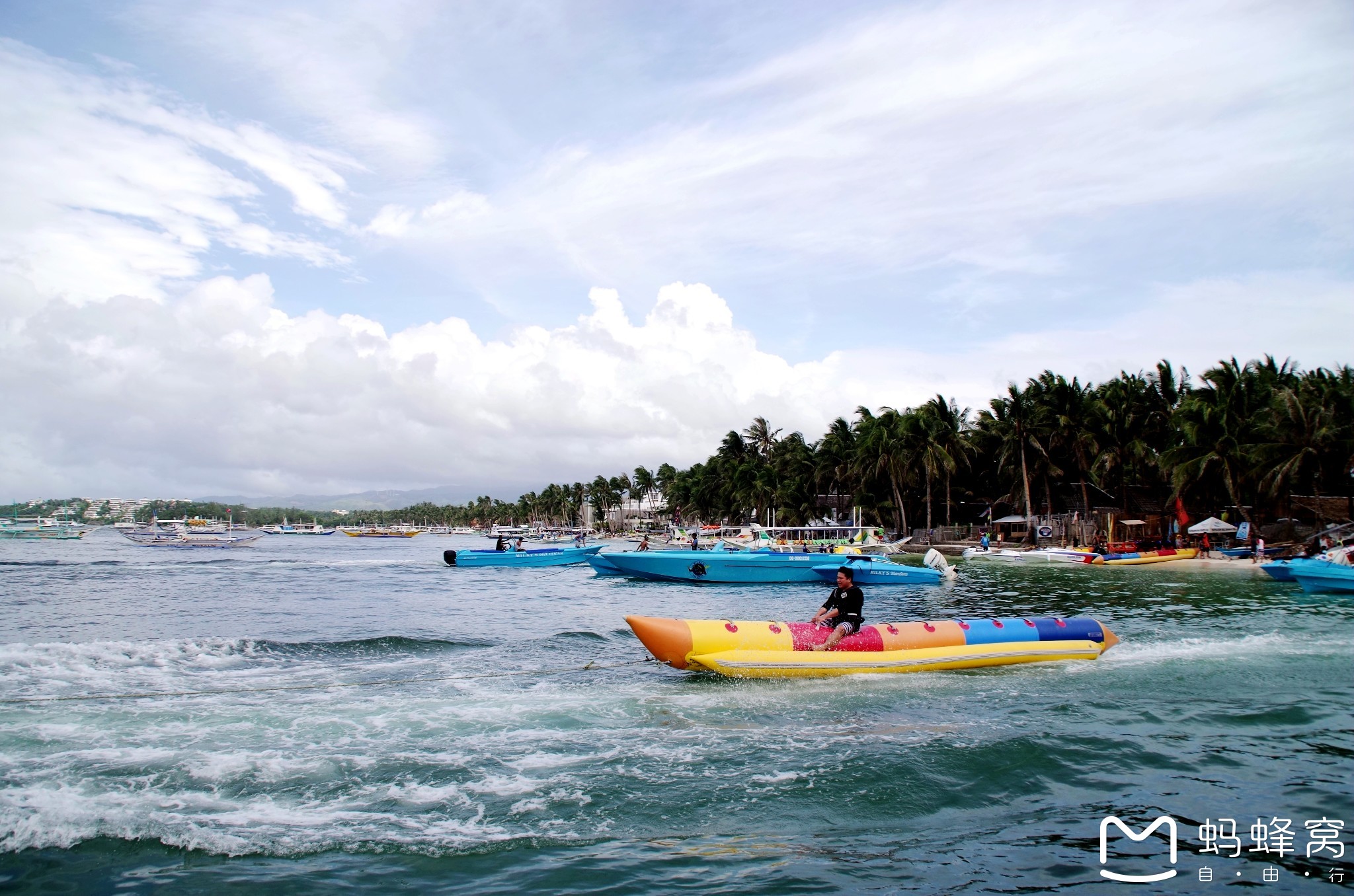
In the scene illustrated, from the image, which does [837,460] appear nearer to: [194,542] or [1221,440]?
[1221,440]

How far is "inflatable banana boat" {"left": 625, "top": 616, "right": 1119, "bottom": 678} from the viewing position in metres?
13.1

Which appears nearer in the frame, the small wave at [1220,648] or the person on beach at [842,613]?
the person on beach at [842,613]

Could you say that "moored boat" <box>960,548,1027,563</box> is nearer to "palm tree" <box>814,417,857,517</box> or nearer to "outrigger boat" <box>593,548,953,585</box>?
"outrigger boat" <box>593,548,953,585</box>

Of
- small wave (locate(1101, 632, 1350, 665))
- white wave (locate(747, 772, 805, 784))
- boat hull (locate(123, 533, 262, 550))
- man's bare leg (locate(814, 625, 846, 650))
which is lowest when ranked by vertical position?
boat hull (locate(123, 533, 262, 550))

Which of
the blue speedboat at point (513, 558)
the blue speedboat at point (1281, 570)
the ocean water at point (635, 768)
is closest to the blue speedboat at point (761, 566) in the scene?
the blue speedboat at point (1281, 570)

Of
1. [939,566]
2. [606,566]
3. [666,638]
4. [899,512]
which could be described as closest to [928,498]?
[899,512]

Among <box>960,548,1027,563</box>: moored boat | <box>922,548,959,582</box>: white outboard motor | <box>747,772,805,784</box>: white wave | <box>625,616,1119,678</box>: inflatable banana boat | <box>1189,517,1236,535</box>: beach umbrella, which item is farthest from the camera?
<box>960,548,1027,563</box>: moored boat

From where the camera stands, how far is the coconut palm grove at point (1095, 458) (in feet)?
140

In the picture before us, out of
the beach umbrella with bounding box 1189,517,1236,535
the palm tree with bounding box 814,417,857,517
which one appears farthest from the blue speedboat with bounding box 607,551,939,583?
the palm tree with bounding box 814,417,857,517

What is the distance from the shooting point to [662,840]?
7164 millimetres

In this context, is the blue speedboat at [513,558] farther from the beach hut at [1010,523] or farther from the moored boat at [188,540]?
the moored boat at [188,540]

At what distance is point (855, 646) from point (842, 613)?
1.90 ft
